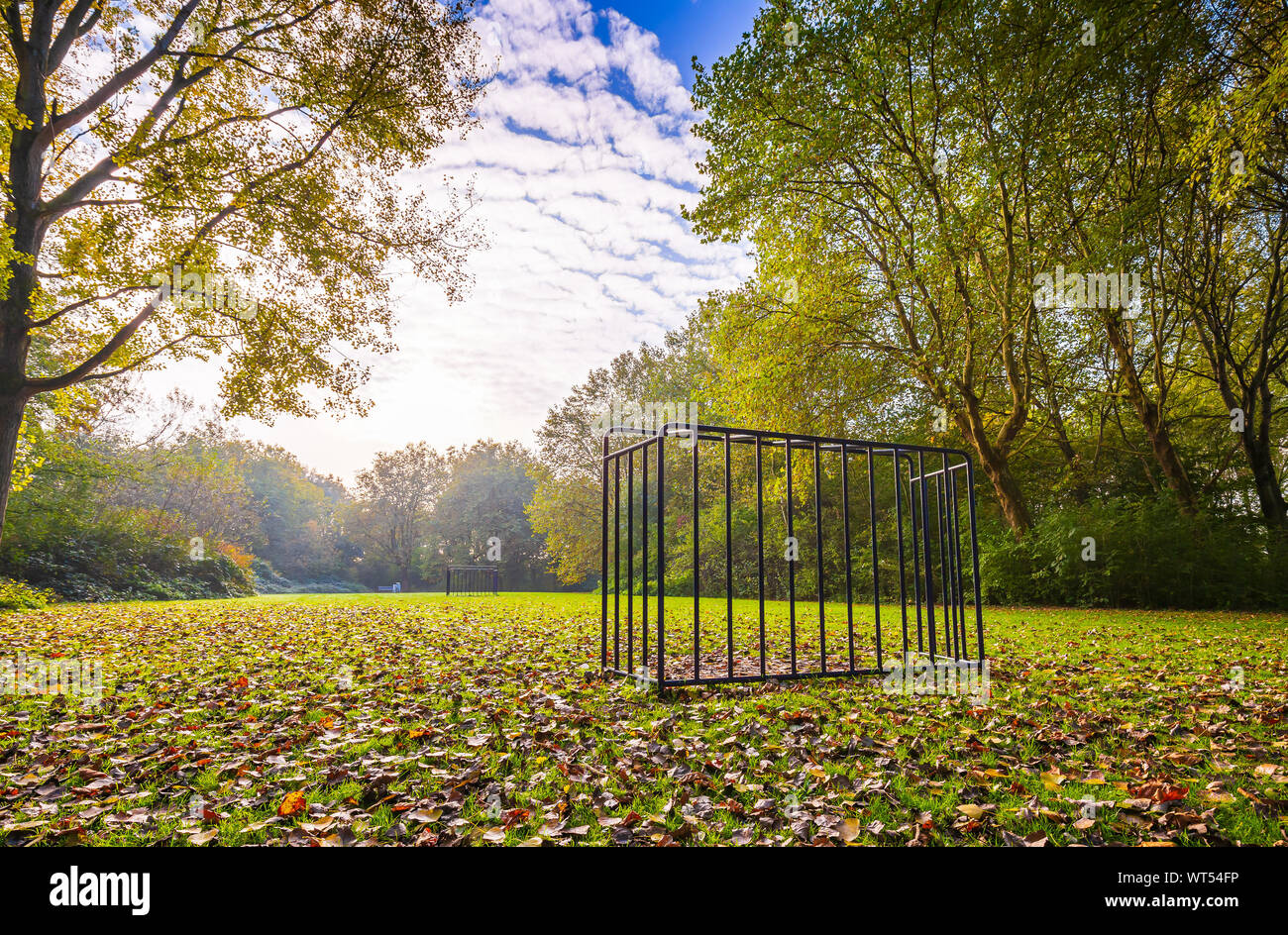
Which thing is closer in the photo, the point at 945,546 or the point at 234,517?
the point at 945,546

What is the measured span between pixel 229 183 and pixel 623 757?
11.8m

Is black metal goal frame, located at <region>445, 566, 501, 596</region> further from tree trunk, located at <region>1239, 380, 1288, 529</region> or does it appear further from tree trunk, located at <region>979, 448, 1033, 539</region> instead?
tree trunk, located at <region>1239, 380, 1288, 529</region>

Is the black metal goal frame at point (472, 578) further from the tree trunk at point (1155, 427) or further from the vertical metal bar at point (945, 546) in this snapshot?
the tree trunk at point (1155, 427)

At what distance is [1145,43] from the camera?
9633mm

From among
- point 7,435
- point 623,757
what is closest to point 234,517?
point 7,435

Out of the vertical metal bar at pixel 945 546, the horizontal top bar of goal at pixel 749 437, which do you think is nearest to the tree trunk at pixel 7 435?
the horizontal top bar of goal at pixel 749 437

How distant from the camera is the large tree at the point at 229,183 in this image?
8781 mm

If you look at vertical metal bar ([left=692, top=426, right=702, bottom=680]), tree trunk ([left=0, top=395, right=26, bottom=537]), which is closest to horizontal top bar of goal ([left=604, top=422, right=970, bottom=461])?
vertical metal bar ([left=692, top=426, right=702, bottom=680])

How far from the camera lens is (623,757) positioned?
301 centimetres

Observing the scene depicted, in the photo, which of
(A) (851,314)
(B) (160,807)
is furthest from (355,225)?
(B) (160,807)

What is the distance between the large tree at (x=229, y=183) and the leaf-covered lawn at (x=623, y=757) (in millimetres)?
7036

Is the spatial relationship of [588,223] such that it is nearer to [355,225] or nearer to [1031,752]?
[355,225]

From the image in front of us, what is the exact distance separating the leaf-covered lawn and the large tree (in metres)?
7.04

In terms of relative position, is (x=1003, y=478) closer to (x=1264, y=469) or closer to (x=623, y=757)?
(x=1264, y=469)
